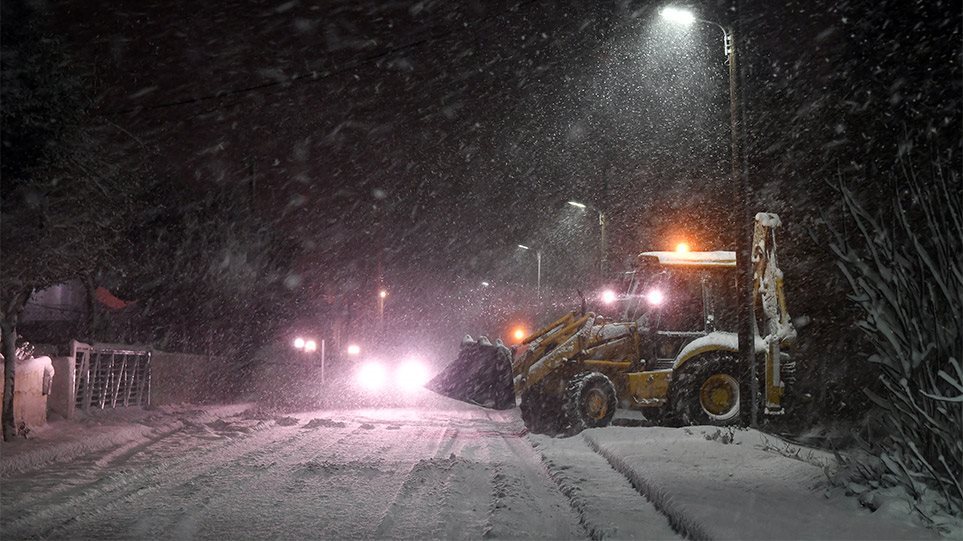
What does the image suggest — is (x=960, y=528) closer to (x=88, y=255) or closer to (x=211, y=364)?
(x=88, y=255)

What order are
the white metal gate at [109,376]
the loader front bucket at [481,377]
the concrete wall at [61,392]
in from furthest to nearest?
the white metal gate at [109,376], the loader front bucket at [481,377], the concrete wall at [61,392]

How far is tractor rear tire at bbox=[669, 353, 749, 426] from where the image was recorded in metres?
14.3

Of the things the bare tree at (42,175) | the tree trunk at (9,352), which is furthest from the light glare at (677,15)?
the tree trunk at (9,352)

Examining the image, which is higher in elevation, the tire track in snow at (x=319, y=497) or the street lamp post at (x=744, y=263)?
the street lamp post at (x=744, y=263)

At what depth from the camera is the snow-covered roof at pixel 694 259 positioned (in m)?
14.8

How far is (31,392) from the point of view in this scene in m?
14.6

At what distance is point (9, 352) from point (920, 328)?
43.2 ft

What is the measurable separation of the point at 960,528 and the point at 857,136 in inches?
237

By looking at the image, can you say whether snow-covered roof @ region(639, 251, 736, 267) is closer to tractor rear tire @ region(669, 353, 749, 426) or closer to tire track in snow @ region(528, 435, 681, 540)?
tractor rear tire @ region(669, 353, 749, 426)

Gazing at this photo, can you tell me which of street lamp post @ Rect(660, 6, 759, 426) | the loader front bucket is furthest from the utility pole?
the loader front bucket

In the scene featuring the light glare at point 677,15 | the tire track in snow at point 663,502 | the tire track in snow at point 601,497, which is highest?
the light glare at point 677,15

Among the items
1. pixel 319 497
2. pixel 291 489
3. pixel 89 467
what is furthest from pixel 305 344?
pixel 319 497

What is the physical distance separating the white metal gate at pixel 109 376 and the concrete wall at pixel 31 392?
178cm

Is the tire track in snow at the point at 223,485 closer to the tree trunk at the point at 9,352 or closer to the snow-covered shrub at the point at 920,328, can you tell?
the tree trunk at the point at 9,352
